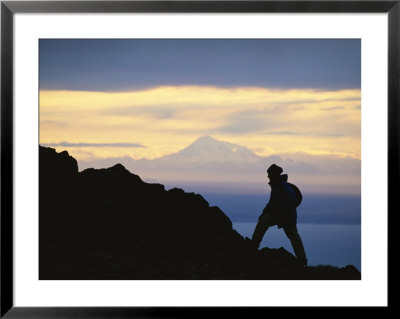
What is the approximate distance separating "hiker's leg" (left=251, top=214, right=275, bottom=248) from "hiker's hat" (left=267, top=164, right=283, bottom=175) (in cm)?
23

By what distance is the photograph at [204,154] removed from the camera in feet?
9.27

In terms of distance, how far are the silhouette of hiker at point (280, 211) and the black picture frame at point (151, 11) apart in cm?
44

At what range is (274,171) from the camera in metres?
2.91

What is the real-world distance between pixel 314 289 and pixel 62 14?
1799 millimetres

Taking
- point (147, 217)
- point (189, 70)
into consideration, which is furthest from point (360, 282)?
point (189, 70)

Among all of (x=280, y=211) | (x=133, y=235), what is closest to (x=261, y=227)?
(x=280, y=211)

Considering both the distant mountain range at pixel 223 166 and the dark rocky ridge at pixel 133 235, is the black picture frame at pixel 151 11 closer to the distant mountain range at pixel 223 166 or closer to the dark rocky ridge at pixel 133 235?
the dark rocky ridge at pixel 133 235

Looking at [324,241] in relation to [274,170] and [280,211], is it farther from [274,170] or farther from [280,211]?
[274,170]

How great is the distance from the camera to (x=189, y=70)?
292 centimetres

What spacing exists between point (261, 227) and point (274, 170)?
0.31 m

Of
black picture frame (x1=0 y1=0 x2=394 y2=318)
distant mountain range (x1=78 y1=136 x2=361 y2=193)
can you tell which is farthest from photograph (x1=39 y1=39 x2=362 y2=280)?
black picture frame (x1=0 y1=0 x2=394 y2=318)

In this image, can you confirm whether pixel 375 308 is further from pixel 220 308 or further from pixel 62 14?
pixel 62 14

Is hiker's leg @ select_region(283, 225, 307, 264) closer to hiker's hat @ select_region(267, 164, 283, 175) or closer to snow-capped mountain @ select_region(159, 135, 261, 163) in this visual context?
hiker's hat @ select_region(267, 164, 283, 175)

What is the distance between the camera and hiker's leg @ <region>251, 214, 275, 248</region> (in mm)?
2928
